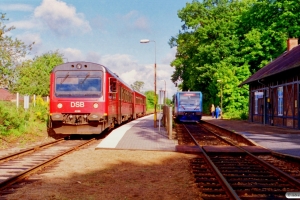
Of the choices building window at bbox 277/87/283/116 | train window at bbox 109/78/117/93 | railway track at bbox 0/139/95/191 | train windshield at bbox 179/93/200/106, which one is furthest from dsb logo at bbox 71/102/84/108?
train windshield at bbox 179/93/200/106

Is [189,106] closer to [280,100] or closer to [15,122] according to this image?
[280,100]

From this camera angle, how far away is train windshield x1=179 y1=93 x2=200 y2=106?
33625 millimetres

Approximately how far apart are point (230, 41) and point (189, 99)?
13066 millimetres

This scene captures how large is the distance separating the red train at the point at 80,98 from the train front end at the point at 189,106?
53.7ft

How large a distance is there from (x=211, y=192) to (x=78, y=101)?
1104cm

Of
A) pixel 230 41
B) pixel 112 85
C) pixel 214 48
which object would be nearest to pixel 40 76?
pixel 214 48

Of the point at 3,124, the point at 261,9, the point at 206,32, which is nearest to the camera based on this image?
the point at 3,124

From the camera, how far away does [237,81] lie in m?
43.0

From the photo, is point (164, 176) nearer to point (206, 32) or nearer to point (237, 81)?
point (237, 81)

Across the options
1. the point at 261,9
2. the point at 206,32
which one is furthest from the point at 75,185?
the point at 206,32

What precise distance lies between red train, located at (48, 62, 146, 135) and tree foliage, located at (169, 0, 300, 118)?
77.1ft

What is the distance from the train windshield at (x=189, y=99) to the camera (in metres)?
33.6

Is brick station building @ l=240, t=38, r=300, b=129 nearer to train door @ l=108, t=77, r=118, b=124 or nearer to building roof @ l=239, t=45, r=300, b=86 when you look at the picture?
building roof @ l=239, t=45, r=300, b=86

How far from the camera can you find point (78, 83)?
17453mm
